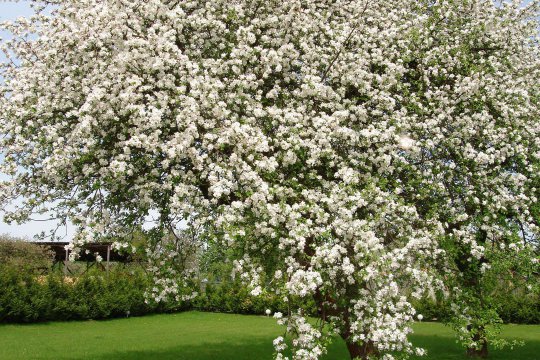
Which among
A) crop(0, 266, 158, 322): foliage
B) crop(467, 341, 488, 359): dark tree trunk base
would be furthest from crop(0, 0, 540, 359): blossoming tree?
crop(0, 266, 158, 322): foliage

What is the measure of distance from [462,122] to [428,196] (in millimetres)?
1848

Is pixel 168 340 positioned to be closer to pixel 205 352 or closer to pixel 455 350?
pixel 205 352

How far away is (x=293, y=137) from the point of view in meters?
10.8

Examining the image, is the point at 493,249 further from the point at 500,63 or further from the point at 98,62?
the point at 98,62

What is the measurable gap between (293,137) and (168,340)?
54.1 feet

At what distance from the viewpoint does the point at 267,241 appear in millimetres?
10773

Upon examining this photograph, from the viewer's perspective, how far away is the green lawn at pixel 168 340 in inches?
776

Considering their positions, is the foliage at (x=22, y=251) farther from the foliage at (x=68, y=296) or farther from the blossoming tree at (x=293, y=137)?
the blossoming tree at (x=293, y=137)

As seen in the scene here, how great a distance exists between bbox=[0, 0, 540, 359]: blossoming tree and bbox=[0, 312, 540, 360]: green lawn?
8110 millimetres

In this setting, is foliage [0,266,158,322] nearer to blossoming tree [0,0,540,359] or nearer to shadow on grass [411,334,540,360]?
shadow on grass [411,334,540,360]

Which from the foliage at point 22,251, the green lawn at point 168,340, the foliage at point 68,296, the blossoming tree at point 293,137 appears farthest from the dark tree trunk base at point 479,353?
the foliage at point 22,251

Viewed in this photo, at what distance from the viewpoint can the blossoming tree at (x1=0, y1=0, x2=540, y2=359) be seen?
10070 millimetres

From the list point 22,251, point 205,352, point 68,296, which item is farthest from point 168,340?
point 22,251

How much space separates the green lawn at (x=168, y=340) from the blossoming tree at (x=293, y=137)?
319 inches
